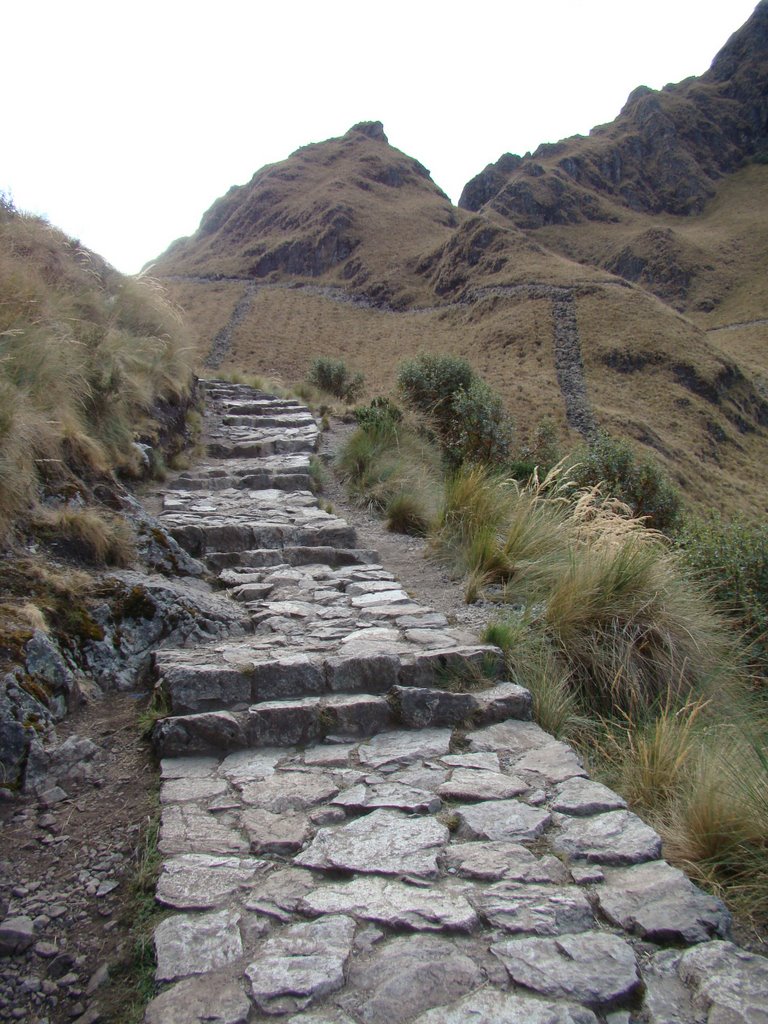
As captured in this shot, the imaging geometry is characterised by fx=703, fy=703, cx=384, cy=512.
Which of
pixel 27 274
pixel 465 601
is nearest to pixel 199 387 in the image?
pixel 27 274

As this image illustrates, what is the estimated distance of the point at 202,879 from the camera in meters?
2.13

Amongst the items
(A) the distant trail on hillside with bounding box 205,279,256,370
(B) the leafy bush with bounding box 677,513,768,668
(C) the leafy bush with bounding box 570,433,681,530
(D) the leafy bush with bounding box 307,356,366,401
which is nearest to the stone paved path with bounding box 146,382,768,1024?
(B) the leafy bush with bounding box 677,513,768,668

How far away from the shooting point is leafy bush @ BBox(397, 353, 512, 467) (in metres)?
10.7

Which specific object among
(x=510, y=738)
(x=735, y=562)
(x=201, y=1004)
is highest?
(x=201, y=1004)

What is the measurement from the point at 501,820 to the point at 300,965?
0.92 m

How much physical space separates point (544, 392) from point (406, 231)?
54.4 metres

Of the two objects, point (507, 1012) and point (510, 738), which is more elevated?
point (507, 1012)

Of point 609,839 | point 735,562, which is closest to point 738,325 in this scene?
point 735,562

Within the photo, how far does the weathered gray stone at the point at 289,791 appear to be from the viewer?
2553 millimetres

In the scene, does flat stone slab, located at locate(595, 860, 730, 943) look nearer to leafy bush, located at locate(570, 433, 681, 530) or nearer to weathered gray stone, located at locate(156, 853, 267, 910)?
weathered gray stone, located at locate(156, 853, 267, 910)

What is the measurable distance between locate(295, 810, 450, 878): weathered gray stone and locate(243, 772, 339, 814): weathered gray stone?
0.63 feet

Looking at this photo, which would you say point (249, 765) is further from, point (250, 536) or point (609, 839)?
point (250, 536)

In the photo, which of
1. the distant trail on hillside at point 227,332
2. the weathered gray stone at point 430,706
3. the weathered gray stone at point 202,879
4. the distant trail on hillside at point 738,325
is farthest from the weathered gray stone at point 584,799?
the distant trail on hillside at point 738,325

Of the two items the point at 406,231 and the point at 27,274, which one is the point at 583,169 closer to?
the point at 406,231
